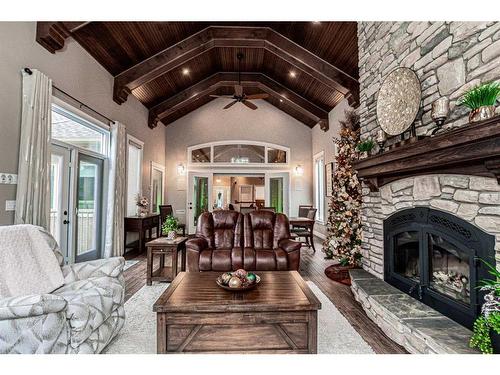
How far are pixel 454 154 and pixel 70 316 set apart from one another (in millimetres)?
2912

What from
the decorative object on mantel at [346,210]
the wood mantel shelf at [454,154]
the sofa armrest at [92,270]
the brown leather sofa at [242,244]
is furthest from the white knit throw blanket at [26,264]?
the decorative object on mantel at [346,210]

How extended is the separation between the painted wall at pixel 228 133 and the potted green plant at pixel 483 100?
7.05 meters

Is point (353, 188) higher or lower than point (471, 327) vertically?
higher

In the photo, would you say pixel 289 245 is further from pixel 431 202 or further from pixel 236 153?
pixel 236 153

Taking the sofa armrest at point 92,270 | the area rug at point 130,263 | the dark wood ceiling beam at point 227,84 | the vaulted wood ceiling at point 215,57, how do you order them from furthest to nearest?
1. the dark wood ceiling beam at point 227,84
2. the area rug at point 130,263
3. the vaulted wood ceiling at point 215,57
4. the sofa armrest at point 92,270

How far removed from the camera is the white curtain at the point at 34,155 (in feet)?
9.86

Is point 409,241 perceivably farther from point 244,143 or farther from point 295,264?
point 244,143

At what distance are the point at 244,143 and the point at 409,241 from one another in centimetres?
665

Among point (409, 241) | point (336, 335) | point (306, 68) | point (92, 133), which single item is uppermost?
point (306, 68)

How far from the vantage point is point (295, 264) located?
11.8 ft

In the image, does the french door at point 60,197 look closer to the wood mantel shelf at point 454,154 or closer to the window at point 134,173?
the window at point 134,173

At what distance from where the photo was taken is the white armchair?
5.16 feet
